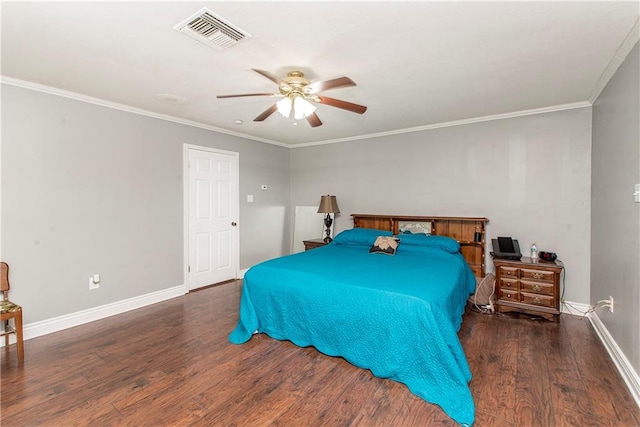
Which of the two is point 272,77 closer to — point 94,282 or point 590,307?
point 94,282

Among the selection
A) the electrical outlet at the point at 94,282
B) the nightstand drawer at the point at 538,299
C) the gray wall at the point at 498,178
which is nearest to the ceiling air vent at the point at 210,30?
the electrical outlet at the point at 94,282

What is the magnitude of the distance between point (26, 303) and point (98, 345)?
87 cm

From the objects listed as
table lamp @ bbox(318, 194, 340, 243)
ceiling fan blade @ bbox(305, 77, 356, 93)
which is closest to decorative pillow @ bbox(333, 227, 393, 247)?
table lamp @ bbox(318, 194, 340, 243)

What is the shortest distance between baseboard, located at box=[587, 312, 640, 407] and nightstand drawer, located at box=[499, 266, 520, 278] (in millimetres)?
766

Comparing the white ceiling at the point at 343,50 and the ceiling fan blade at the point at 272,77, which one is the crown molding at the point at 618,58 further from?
the ceiling fan blade at the point at 272,77

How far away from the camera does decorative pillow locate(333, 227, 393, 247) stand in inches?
170

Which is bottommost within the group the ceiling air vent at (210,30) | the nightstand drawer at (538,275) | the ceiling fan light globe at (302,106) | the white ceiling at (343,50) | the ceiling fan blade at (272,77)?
the nightstand drawer at (538,275)

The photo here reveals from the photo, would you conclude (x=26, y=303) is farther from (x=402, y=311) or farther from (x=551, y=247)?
(x=551, y=247)

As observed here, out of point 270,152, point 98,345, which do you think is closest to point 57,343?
point 98,345

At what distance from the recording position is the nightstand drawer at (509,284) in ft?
11.4

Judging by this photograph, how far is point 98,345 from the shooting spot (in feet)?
9.20

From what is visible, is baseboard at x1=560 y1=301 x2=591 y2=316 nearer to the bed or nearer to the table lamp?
the bed

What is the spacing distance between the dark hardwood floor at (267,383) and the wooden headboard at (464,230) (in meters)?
1.11

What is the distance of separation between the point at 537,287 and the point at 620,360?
1.10 metres
